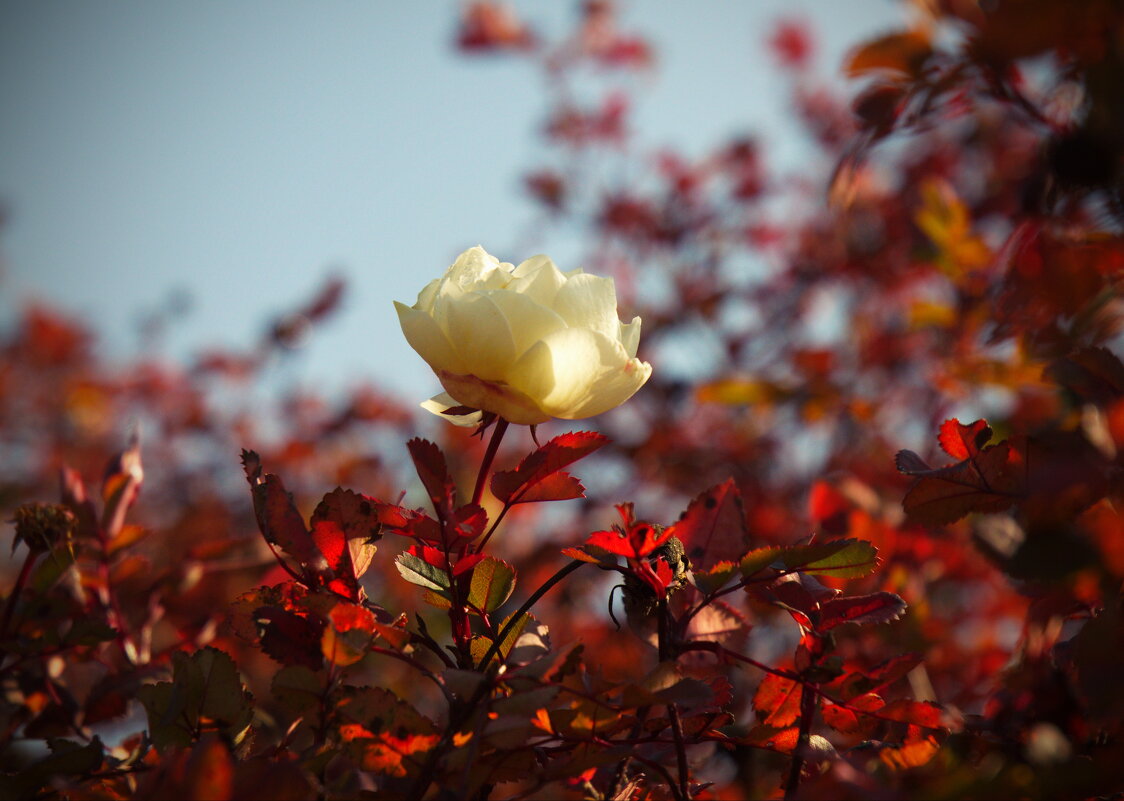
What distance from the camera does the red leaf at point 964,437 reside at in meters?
0.53

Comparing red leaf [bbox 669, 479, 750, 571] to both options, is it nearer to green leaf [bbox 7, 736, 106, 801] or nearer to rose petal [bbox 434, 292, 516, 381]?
rose petal [bbox 434, 292, 516, 381]

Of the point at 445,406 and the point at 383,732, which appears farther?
the point at 445,406

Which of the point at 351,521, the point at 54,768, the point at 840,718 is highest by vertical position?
the point at 351,521

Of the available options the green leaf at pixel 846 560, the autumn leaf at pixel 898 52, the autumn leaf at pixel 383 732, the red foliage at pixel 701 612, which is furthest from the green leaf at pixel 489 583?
the autumn leaf at pixel 898 52

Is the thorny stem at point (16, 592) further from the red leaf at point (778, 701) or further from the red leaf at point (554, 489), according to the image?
the red leaf at point (778, 701)

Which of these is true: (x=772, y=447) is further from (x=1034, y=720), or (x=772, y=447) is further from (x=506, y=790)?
(x=1034, y=720)

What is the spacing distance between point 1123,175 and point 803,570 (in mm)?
319

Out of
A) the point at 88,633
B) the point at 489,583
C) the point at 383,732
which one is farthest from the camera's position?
the point at 88,633

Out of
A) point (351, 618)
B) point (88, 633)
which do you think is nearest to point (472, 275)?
point (351, 618)

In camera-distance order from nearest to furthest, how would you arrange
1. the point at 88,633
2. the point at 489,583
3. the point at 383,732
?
the point at 383,732
the point at 489,583
the point at 88,633

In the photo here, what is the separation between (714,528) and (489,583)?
0.57 ft

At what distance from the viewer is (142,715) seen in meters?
0.79

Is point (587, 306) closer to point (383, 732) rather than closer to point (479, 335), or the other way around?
point (479, 335)

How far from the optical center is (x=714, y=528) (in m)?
0.57
